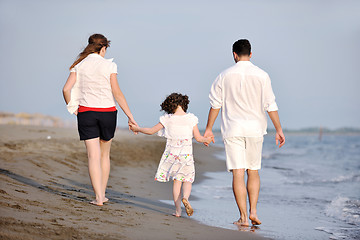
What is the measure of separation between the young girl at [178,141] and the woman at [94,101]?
1.81 feet

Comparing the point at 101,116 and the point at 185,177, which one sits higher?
the point at 101,116

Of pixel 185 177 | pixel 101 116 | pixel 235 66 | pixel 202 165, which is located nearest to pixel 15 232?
pixel 101 116

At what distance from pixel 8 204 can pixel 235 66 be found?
9.05 feet

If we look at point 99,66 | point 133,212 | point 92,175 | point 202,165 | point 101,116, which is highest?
point 99,66

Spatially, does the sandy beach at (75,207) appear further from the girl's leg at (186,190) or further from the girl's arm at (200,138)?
the girl's arm at (200,138)

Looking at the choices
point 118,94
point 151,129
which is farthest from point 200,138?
point 118,94

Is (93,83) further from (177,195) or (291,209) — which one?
(291,209)

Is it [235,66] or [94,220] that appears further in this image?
[235,66]

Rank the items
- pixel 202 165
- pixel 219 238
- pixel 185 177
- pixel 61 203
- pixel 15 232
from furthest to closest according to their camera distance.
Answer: pixel 202 165 → pixel 185 177 → pixel 61 203 → pixel 219 238 → pixel 15 232

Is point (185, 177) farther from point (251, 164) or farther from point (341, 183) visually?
point (341, 183)

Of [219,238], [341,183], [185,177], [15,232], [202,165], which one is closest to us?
[15,232]

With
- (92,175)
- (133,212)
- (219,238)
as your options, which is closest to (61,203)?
(92,175)

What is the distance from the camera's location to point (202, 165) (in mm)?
14453

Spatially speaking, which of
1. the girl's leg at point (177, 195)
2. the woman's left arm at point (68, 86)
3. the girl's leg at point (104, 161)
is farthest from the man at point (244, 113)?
the woman's left arm at point (68, 86)
